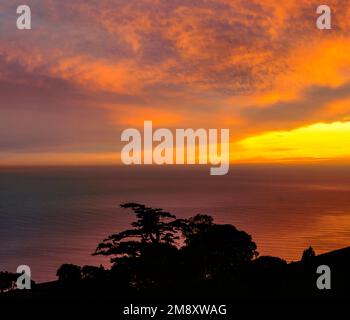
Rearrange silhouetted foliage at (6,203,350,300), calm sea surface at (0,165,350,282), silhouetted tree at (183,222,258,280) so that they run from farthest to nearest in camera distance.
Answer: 1. calm sea surface at (0,165,350,282)
2. silhouetted tree at (183,222,258,280)
3. silhouetted foliage at (6,203,350,300)

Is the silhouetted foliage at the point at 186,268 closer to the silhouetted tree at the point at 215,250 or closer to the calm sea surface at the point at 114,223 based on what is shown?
the silhouetted tree at the point at 215,250

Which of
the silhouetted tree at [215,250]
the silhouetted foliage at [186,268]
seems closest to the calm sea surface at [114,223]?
the silhouetted tree at [215,250]

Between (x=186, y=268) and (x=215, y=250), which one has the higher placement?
(x=215, y=250)

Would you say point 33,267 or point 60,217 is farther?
point 60,217

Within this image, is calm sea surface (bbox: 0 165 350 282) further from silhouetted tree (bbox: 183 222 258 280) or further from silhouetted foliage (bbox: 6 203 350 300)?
silhouetted foliage (bbox: 6 203 350 300)

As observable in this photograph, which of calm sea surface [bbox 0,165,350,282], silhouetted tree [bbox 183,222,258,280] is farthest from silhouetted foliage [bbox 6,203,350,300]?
calm sea surface [bbox 0,165,350,282]

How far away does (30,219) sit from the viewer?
13600cm

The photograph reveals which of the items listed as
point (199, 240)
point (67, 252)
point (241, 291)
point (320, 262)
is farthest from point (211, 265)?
point (67, 252)

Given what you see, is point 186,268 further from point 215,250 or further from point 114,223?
point 114,223

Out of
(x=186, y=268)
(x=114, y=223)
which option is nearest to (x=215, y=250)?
(x=186, y=268)
